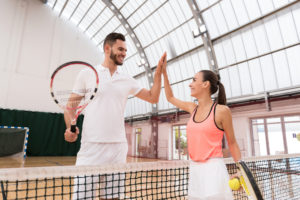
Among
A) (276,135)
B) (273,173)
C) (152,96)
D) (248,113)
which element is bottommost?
(273,173)

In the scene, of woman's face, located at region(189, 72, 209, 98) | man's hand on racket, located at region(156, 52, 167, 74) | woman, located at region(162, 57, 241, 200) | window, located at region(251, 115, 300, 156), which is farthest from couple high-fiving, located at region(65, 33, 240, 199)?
window, located at region(251, 115, 300, 156)

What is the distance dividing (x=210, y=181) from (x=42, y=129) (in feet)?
55.6

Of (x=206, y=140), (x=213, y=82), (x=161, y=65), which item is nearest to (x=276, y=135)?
(x=213, y=82)

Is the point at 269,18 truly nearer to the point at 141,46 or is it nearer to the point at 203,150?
the point at 141,46

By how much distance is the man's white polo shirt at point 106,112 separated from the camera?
5.62ft

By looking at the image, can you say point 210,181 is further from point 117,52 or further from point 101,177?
point 117,52

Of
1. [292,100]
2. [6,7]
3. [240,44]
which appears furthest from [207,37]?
[6,7]

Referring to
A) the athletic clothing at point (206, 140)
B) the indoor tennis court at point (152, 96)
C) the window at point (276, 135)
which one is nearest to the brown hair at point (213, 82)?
the indoor tennis court at point (152, 96)

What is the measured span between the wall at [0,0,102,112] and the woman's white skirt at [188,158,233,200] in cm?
1636

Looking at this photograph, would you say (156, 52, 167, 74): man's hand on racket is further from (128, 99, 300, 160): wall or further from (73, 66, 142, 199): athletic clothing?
(128, 99, 300, 160): wall

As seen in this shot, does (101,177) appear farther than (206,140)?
No

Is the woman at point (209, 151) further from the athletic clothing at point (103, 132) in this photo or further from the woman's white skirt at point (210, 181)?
the athletic clothing at point (103, 132)

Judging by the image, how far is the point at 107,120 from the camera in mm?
1737

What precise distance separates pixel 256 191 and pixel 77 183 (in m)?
Result: 1.30
